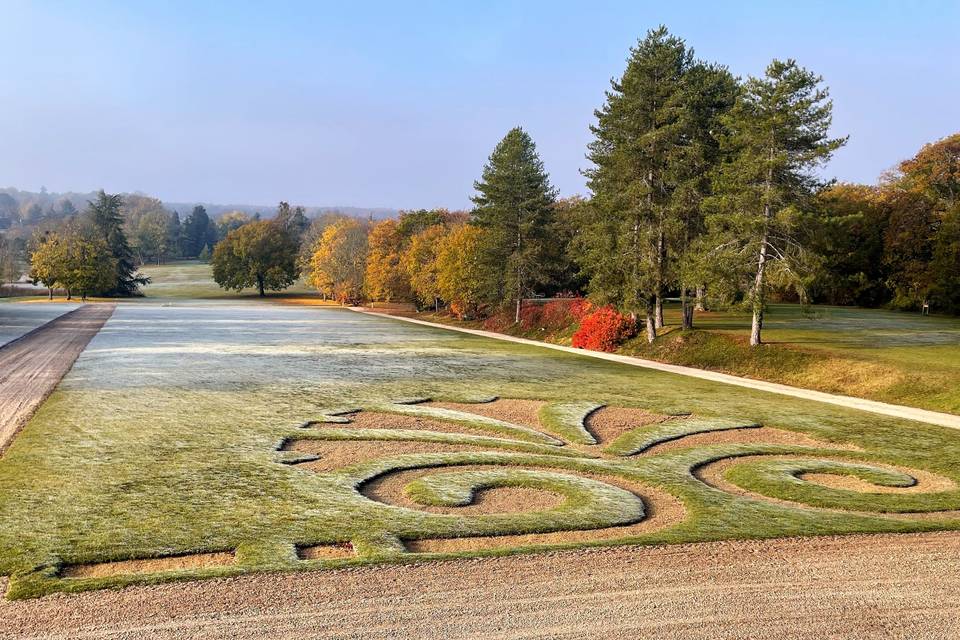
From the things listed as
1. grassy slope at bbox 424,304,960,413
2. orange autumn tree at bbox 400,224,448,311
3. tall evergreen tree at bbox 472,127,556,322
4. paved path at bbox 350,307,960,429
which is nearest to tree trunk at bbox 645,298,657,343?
grassy slope at bbox 424,304,960,413

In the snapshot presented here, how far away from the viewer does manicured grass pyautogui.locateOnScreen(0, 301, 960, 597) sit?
33.8ft

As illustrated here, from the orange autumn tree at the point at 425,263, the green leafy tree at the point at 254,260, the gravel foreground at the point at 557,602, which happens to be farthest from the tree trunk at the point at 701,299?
the green leafy tree at the point at 254,260

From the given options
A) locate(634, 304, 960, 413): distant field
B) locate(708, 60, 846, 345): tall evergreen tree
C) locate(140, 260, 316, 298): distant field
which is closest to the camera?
locate(634, 304, 960, 413): distant field

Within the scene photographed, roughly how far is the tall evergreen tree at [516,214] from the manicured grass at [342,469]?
29.1 metres

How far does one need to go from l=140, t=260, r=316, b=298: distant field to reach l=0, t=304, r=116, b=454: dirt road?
2761 inches

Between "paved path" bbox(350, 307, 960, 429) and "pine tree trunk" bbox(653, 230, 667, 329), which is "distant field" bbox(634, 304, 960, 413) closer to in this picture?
"paved path" bbox(350, 307, 960, 429)

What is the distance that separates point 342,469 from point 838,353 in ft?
81.4

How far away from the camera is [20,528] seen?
1045 cm

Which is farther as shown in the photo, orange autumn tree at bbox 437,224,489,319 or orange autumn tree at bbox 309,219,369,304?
orange autumn tree at bbox 309,219,369,304

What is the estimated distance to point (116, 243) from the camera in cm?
12081

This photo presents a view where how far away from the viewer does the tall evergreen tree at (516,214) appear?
192 feet

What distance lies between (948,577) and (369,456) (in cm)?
1032

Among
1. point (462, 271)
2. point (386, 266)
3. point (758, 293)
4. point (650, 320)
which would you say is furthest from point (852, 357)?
point (386, 266)

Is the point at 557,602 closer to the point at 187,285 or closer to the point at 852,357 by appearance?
the point at 852,357
